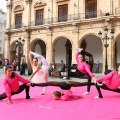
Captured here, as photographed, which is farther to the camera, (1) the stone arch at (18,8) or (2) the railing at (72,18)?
(1) the stone arch at (18,8)

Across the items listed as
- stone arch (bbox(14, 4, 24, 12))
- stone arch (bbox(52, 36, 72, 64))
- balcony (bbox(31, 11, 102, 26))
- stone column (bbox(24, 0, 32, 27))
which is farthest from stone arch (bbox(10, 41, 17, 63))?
balcony (bbox(31, 11, 102, 26))

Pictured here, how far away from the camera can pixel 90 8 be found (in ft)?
76.2

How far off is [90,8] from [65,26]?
10.5 ft

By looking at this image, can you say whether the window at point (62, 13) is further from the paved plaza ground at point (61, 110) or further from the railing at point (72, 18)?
the paved plaza ground at point (61, 110)

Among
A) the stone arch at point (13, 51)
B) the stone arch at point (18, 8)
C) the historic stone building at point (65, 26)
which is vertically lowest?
the stone arch at point (13, 51)

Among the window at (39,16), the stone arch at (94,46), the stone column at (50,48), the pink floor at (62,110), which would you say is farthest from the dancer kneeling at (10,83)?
the window at (39,16)

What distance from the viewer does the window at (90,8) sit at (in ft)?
74.7

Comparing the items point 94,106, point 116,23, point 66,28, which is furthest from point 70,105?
point 66,28

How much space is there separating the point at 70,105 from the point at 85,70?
1.87 m

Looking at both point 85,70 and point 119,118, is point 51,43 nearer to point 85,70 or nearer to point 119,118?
point 85,70

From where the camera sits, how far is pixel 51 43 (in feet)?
81.9

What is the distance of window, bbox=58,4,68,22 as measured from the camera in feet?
80.6

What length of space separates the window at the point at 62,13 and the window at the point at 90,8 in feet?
7.86

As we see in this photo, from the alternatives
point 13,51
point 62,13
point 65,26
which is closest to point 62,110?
point 65,26
